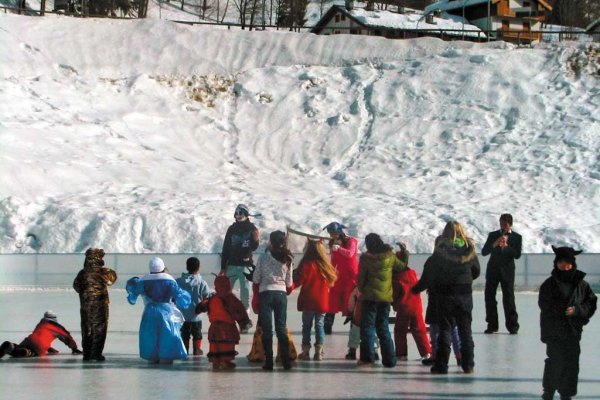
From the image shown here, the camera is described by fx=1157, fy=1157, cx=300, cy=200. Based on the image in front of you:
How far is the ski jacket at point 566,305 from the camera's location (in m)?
8.54

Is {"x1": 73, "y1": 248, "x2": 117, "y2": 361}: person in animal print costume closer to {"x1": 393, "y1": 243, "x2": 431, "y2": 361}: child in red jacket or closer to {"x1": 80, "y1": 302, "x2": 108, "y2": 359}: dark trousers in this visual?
{"x1": 80, "y1": 302, "x2": 108, "y2": 359}: dark trousers

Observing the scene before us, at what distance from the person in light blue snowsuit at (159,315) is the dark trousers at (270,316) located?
3.06 feet

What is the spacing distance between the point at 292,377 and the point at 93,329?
2376mm

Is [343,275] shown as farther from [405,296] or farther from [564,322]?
[564,322]

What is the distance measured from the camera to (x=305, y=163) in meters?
38.3

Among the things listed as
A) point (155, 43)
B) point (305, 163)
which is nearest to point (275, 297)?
point (305, 163)

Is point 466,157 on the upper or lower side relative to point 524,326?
upper

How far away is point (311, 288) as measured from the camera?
11.5 m

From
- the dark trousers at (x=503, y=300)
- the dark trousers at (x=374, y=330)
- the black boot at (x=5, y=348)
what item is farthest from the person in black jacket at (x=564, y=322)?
the dark trousers at (x=503, y=300)

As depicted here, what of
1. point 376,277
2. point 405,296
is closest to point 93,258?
point 376,277

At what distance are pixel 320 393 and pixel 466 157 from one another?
2952 centimetres

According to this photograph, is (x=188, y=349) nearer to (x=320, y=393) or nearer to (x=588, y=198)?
(x=320, y=393)

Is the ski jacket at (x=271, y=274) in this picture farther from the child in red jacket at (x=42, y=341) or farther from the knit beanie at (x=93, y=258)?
the child in red jacket at (x=42, y=341)

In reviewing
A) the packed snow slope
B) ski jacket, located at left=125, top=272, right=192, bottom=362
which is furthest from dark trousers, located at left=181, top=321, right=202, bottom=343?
the packed snow slope
